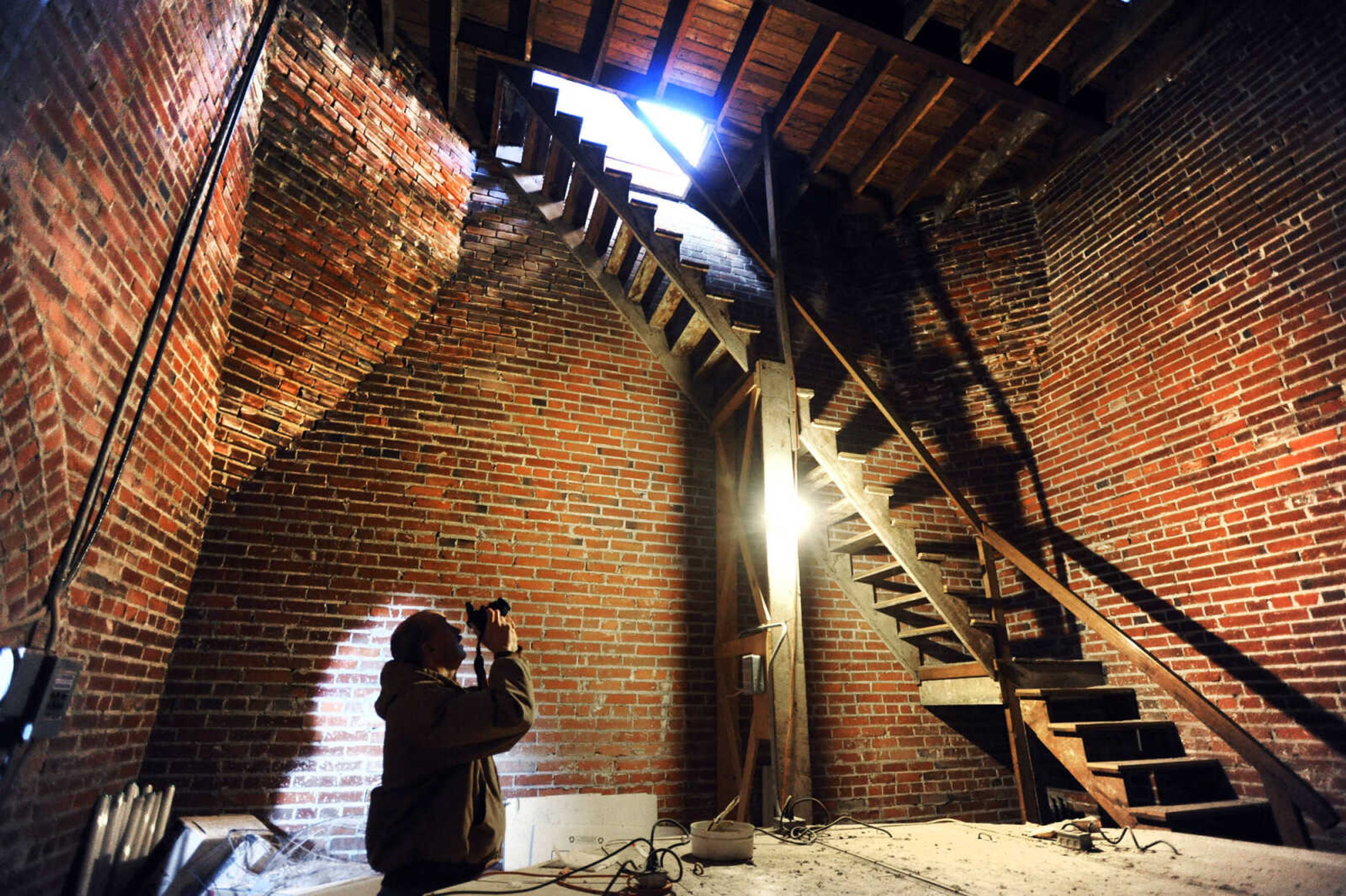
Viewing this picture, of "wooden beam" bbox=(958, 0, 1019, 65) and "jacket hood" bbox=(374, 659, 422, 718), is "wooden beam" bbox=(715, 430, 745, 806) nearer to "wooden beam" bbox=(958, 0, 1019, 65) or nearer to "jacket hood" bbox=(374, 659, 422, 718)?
"jacket hood" bbox=(374, 659, 422, 718)

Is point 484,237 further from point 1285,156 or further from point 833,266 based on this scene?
point 1285,156

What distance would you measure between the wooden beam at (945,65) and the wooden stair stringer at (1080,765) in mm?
4272

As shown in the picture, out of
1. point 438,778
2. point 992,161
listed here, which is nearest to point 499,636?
point 438,778

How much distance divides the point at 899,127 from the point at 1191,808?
16.6 feet

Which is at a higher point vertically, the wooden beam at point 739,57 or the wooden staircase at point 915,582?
the wooden beam at point 739,57

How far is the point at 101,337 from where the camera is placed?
2604mm

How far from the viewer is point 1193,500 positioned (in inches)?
178

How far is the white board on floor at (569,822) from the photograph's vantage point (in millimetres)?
3943

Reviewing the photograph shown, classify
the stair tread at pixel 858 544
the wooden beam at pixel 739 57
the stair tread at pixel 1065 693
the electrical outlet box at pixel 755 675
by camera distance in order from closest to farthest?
1. the electrical outlet box at pixel 755 675
2. the stair tread at pixel 1065 693
3. the stair tread at pixel 858 544
4. the wooden beam at pixel 739 57

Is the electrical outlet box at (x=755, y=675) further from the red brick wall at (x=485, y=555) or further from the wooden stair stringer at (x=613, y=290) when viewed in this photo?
the wooden stair stringer at (x=613, y=290)

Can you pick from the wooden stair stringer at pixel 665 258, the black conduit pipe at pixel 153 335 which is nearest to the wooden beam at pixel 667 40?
the wooden stair stringer at pixel 665 258

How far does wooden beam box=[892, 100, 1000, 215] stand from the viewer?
18.4 feet

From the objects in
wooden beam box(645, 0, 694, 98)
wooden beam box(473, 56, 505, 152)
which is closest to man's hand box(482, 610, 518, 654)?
wooden beam box(473, 56, 505, 152)

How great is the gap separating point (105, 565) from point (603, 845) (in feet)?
8.13
